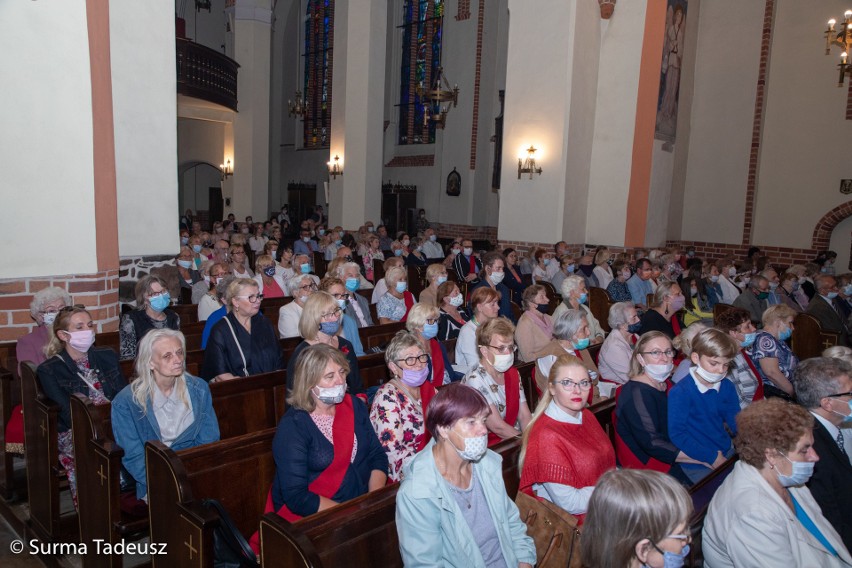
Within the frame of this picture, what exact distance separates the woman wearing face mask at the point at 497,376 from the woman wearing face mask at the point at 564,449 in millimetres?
687

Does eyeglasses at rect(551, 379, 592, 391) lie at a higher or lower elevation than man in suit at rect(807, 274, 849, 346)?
higher

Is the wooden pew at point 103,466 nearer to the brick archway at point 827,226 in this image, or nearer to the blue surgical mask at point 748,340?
the blue surgical mask at point 748,340

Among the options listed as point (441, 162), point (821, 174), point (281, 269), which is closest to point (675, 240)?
point (821, 174)

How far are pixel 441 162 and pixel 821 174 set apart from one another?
33.3 feet

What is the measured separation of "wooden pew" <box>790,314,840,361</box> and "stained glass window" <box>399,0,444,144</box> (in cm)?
1425

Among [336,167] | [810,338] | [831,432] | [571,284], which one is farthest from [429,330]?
[336,167]

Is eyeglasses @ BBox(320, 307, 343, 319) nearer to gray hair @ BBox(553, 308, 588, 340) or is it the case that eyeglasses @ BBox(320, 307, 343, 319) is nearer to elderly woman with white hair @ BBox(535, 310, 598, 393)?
elderly woman with white hair @ BBox(535, 310, 598, 393)

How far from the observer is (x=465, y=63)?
734 inches

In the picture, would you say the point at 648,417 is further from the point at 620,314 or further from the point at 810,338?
the point at 810,338

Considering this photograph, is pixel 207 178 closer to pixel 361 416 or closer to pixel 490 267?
pixel 490 267

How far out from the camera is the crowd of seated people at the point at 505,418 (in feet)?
7.85

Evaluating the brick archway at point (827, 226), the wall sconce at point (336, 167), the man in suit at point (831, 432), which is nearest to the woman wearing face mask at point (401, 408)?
the man in suit at point (831, 432)

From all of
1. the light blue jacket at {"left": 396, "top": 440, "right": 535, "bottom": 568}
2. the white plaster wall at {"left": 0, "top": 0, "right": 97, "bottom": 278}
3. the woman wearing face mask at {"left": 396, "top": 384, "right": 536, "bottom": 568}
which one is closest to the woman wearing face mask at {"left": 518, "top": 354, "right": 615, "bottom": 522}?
the woman wearing face mask at {"left": 396, "top": 384, "right": 536, "bottom": 568}

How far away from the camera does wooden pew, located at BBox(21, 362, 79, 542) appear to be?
11.9 feet
